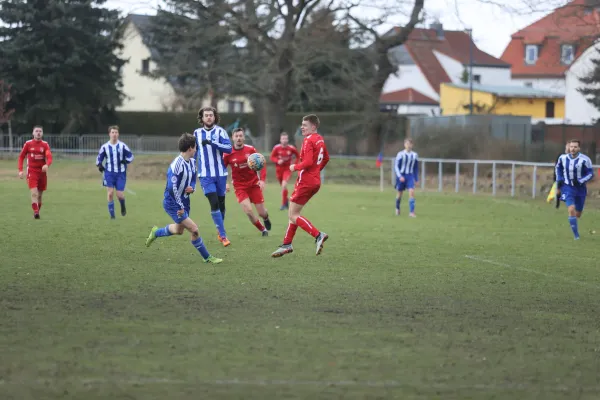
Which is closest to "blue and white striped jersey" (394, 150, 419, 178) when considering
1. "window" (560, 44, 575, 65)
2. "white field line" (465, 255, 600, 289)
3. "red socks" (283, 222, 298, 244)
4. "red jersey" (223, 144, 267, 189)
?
"red jersey" (223, 144, 267, 189)

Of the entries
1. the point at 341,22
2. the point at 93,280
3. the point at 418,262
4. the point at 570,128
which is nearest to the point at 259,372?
the point at 93,280

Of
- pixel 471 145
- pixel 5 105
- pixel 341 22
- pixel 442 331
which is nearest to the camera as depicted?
pixel 442 331

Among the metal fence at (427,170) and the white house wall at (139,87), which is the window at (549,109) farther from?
the white house wall at (139,87)

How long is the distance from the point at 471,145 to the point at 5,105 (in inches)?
1035

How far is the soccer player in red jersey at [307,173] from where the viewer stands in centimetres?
1222

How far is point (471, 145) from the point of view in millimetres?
36562

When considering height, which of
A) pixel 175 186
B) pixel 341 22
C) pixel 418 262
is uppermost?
pixel 341 22

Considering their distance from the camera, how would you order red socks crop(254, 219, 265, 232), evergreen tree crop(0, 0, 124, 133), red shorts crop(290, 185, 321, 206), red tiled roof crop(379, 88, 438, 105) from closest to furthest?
red shorts crop(290, 185, 321, 206), red socks crop(254, 219, 265, 232), evergreen tree crop(0, 0, 124, 133), red tiled roof crop(379, 88, 438, 105)

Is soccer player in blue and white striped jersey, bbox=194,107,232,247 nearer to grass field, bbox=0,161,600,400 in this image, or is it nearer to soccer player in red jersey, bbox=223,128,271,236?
grass field, bbox=0,161,600,400

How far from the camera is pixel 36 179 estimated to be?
63.9 ft

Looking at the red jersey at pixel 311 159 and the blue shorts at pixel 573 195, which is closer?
the red jersey at pixel 311 159

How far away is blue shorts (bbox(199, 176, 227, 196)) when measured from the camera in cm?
1397

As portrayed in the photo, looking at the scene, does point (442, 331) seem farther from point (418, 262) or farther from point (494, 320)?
point (418, 262)

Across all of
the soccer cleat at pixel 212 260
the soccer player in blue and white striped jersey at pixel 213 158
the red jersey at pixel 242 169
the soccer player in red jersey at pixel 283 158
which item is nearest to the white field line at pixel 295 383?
the soccer cleat at pixel 212 260
